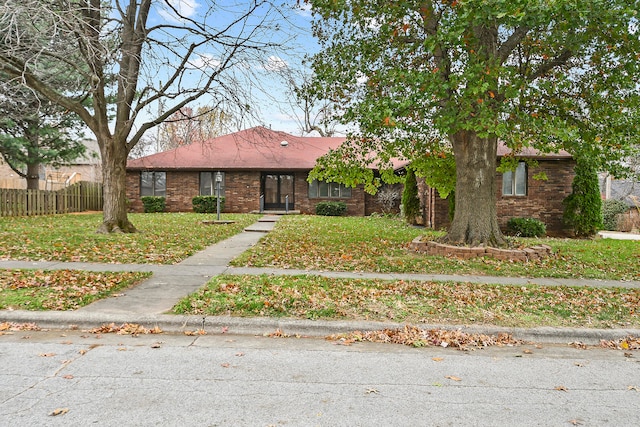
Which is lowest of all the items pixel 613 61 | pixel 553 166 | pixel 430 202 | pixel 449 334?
pixel 449 334

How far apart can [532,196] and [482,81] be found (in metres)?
11.3

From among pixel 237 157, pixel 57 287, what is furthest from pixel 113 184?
pixel 237 157

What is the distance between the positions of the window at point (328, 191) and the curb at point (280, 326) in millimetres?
20820

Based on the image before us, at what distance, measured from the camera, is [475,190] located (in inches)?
434

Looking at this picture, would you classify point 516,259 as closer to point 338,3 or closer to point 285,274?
point 285,274

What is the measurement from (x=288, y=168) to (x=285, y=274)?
57.6ft

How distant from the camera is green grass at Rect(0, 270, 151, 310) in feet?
18.6

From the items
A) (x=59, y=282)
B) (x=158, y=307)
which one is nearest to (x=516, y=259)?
(x=158, y=307)

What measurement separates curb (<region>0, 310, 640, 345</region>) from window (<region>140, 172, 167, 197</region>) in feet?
71.7

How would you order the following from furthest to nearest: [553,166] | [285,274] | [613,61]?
[553,166]
[613,61]
[285,274]

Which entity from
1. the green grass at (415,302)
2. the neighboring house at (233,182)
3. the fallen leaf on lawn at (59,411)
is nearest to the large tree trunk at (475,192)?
the green grass at (415,302)

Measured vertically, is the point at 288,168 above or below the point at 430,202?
above

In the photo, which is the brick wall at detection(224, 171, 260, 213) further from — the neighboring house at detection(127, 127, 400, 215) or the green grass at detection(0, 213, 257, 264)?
the green grass at detection(0, 213, 257, 264)

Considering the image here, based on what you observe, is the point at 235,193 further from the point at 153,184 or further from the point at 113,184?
the point at 113,184
